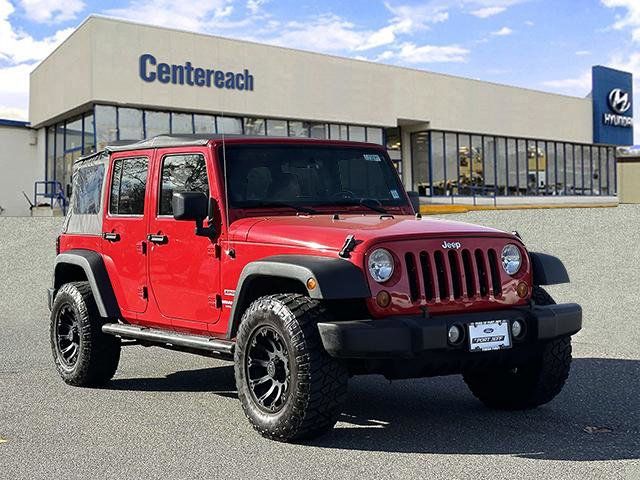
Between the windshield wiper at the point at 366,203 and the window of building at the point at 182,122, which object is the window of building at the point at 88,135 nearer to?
the window of building at the point at 182,122

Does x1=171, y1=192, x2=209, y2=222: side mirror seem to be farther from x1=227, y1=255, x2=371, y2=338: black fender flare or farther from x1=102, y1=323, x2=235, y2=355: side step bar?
x1=102, y1=323, x2=235, y2=355: side step bar

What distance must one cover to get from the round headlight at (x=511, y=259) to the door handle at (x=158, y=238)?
8.15ft

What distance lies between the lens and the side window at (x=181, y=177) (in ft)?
21.2

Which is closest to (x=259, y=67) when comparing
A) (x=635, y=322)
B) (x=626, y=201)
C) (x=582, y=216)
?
(x=582, y=216)

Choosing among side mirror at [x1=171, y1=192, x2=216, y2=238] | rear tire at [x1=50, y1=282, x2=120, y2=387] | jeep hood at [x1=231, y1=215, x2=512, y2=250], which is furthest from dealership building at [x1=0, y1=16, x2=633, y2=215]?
jeep hood at [x1=231, y1=215, x2=512, y2=250]

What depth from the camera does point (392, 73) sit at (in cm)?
3812

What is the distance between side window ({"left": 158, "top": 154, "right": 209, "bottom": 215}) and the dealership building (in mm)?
17896

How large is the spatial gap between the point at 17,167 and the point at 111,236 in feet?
98.6

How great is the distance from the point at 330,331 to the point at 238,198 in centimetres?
160

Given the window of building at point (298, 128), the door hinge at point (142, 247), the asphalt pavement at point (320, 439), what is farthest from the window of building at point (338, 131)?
the door hinge at point (142, 247)

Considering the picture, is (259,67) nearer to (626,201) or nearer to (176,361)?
(176,361)

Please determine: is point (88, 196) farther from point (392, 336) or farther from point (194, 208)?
point (392, 336)

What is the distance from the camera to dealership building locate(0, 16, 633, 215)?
1173 inches

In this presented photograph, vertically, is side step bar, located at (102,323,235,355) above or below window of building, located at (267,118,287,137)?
below
